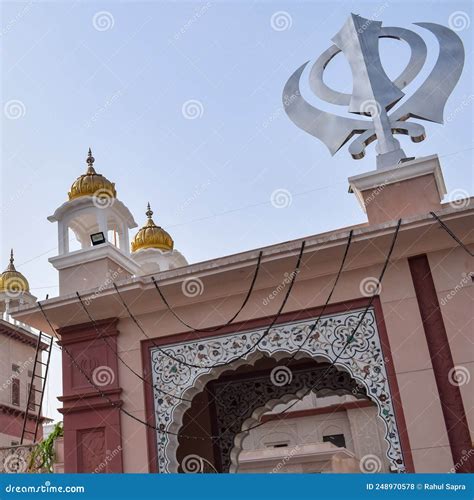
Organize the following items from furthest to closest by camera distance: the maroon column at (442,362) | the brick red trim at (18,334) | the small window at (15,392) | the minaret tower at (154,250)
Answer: the small window at (15,392) < the brick red trim at (18,334) < the minaret tower at (154,250) < the maroon column at (442,362)

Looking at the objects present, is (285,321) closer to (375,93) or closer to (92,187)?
(375,93)

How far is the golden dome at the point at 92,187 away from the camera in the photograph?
8367mm

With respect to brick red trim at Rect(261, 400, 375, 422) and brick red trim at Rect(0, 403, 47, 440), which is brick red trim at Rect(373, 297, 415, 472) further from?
brick red trim at Rect(0, 403, 47, 440)

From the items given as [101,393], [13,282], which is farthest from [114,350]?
[13,282]

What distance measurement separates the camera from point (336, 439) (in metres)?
18.3

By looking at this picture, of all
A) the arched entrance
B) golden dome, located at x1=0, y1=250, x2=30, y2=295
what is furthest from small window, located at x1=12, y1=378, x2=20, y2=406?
the arched entrance

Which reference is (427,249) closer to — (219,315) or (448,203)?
(448,203)

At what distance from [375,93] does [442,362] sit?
2925mm

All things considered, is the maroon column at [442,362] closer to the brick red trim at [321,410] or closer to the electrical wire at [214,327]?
the electrical wire at [214,327]

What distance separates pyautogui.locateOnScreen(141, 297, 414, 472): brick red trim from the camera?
20.3 feet

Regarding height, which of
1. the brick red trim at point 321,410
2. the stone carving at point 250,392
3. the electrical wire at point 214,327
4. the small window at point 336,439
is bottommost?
the stone carving at point 250,392

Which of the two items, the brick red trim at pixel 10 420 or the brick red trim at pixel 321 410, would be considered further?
the brick red trim at pixel 321 410

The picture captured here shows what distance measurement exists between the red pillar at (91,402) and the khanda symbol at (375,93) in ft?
10.4

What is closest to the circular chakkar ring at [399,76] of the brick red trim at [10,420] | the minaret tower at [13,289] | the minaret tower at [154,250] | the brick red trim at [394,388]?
the brick red trim at [394,388]
